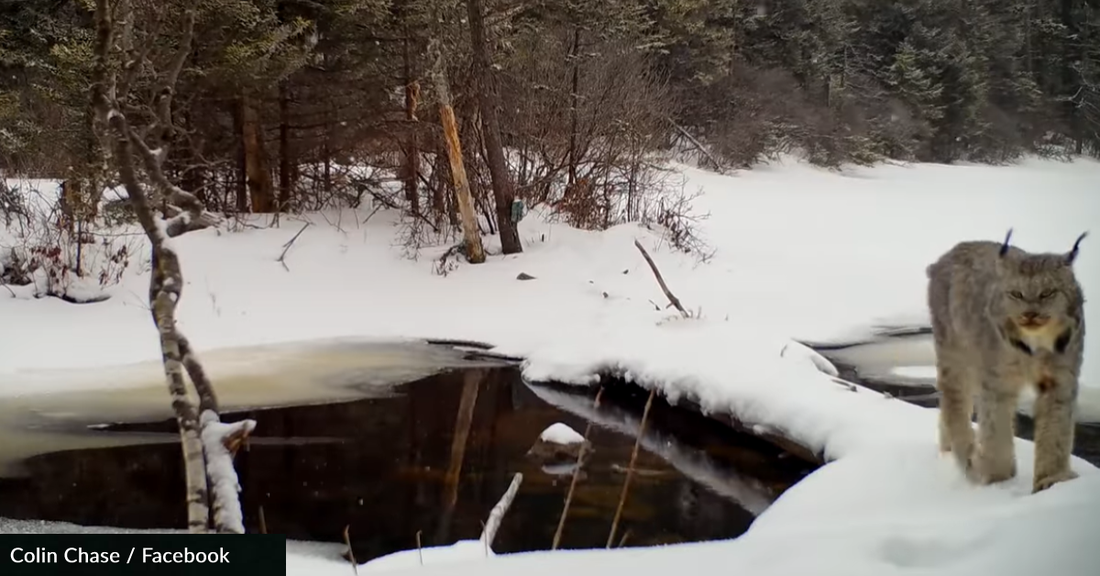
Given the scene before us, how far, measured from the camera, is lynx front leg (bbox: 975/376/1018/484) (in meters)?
2.74

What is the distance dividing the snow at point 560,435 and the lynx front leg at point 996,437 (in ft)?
8.12

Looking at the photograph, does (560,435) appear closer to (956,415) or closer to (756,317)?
(956,415)

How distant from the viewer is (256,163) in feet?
34.1

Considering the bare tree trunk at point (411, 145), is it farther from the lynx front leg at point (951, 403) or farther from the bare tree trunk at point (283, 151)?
the lynx front leg at point (951, 403)

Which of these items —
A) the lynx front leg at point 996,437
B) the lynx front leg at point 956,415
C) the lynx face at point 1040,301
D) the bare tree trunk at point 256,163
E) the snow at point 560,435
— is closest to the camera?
the lynx face at point 1040,301

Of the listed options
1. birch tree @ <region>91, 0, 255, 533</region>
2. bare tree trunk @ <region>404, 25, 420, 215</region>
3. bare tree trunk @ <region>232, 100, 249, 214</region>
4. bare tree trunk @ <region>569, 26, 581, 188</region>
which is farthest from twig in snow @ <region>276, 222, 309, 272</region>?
birch tree @ <region>91, 0, 255, 533</region>

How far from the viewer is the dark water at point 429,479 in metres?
3.95

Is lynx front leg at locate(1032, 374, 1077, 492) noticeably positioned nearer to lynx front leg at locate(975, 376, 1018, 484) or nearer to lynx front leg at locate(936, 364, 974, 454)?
lynx front leg at locate(975, 376, 1018, 484)

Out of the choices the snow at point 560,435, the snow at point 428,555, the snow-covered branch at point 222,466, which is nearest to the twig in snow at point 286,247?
the snow at point 560,435

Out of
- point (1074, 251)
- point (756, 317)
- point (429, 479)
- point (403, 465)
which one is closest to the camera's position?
point (1074, 251)

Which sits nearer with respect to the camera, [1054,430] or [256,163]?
[1054,430]

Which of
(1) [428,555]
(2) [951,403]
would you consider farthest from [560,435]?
(2) [951,403]

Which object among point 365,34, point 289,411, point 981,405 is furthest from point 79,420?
point 365,34

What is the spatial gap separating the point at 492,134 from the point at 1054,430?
295 inches
